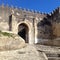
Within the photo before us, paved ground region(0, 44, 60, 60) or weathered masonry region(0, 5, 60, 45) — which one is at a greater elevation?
weathered masonry region(0, 5, 60, 45)

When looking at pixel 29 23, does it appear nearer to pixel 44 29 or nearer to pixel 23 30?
pixel 23 30

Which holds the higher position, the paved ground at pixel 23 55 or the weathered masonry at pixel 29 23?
the weathered masonry at pixel 29 23

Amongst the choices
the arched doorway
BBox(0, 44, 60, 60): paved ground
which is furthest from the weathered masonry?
BBox(0, 44, 60, 60): paved ground

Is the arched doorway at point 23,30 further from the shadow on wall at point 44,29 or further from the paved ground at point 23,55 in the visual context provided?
the paved ground at point 23,55

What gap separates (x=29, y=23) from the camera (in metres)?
23.3

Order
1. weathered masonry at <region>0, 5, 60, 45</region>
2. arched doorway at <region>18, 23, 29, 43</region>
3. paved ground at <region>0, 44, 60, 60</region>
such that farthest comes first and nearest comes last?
1. arched doorway at <region>18, 23, 29, 43</region>
2. weathered masonry at <region>0, 5, 60, 45</region>
3. paved ground at <region>0, 44, 60, 60</region>

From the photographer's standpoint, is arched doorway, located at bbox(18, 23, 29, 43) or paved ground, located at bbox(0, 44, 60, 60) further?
arched doorway, located at bbox(18, 23, 29, 43)

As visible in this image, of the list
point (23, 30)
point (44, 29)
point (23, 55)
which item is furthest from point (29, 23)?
point (23, 55)

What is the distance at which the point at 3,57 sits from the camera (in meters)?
7.78

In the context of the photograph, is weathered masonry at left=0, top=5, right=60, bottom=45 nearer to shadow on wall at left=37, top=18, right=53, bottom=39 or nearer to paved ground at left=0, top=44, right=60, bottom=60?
shadow on wall at left=37, top=18, right=53, bottom=39

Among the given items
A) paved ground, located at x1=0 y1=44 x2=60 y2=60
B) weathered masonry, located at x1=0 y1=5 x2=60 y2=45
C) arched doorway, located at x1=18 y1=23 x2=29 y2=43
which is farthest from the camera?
arched doorway, located at x1=18 y1=23 x2=29 y2=43

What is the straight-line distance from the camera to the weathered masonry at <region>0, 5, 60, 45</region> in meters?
21.6

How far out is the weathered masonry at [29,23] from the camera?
70.8ft

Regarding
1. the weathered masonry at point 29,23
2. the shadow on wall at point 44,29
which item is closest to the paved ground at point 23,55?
the weathered masonry at point 29,23
